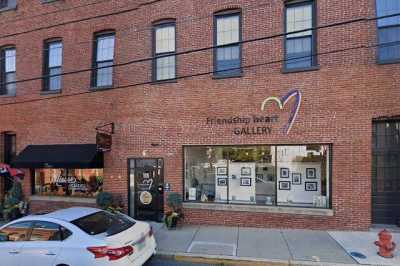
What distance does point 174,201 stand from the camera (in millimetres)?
10617

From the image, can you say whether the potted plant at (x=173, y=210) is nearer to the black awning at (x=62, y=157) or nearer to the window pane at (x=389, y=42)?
the black awning at (x=62, y=157)

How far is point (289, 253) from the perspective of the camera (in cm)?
785

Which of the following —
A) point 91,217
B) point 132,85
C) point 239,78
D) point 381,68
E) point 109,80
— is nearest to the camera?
point 91,217

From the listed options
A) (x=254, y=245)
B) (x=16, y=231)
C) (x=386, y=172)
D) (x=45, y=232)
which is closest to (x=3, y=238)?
(x=16, y=231)

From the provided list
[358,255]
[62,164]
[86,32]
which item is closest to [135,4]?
[86,32]

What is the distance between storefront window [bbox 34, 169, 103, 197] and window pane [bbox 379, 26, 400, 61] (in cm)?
1106

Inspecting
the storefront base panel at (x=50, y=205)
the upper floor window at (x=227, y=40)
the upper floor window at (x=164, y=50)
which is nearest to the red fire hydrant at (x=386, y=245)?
the upper floor window at (x=227, y=40)

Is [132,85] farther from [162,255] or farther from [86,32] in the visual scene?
[162,255]

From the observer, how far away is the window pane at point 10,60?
14.5 metres

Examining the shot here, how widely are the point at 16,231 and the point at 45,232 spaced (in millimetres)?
828

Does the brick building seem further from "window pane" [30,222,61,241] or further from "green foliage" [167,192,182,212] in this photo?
"window pane" [30,222,61,241]

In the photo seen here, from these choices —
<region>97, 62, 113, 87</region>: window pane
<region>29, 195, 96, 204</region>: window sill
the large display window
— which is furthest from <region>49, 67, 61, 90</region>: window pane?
the large display window

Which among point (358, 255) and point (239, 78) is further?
point (239, 78)

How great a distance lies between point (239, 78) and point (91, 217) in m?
6.66
